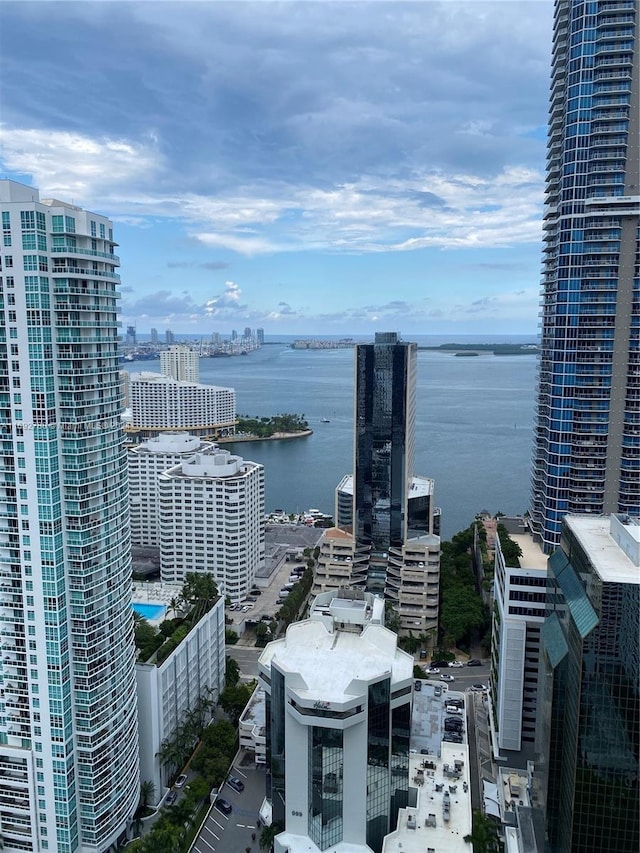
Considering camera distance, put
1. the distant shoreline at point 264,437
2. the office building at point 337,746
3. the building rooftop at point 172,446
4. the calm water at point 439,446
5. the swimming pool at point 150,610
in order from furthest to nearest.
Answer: the distant shoreline at point 264,437, the calm water at point 439,446, the building rooftop at point 172,446, the swimming pool at point 150,610, the office building at point 337,746

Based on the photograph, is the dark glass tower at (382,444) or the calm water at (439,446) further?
the calm water at (439,446)

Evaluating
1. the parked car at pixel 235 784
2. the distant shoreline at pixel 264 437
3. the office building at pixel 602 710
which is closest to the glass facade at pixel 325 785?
the parked car at pixel 235 784

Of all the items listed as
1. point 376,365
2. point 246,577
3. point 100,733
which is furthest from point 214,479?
point 100,733

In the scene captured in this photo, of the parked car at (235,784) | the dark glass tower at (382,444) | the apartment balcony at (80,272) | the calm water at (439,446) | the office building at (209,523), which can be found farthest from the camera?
the calm water at (439,446)

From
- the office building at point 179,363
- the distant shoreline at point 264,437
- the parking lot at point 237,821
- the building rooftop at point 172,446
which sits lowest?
the parking lot at point 237,821

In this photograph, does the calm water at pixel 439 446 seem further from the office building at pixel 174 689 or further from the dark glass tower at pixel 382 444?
the office building at pixel 174 689

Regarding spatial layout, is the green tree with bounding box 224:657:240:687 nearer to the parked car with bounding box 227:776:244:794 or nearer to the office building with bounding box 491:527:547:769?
the parked car with bounding box 227:776:244:794

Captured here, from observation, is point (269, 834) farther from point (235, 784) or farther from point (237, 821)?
point (235, 784)

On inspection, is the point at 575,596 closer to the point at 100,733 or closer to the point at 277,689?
the point at 277,689
